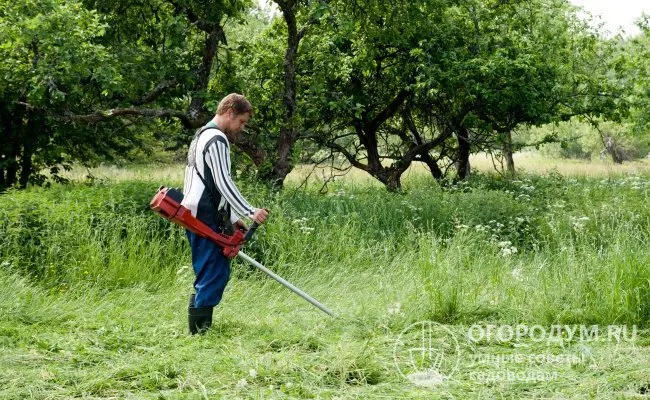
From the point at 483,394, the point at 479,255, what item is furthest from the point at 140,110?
the point at 483,394

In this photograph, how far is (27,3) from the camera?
9.73m

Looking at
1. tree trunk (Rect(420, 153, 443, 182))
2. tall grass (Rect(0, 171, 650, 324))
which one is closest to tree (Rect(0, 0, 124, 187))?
tall grass (Rect(0, 171, 650, 324))

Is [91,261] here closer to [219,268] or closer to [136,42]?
[219,268]

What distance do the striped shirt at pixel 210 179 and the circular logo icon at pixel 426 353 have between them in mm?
1461

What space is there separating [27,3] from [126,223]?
3109 millimetres

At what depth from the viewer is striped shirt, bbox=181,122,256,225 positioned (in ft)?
19.3

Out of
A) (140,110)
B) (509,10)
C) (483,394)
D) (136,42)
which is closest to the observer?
(483,394)

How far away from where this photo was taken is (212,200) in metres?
5.99

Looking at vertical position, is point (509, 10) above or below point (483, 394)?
above

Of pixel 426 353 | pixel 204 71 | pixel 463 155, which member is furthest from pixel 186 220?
pixel 463 155

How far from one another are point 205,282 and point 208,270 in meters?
0.09

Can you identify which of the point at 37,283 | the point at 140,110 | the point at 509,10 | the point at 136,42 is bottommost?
the point at 37,283

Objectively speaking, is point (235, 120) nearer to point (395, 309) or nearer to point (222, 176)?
point (222, 176)

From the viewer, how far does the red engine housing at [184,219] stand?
18.9ft
